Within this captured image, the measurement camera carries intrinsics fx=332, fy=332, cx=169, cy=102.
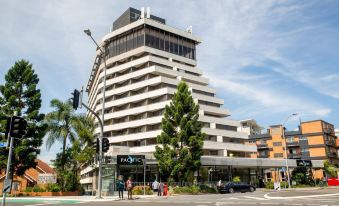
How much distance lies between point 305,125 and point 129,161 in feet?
224

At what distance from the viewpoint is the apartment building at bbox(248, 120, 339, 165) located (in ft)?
287

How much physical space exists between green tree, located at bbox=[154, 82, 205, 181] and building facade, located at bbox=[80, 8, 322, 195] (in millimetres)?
10678

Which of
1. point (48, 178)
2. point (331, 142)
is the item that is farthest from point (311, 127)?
point (48, 178)

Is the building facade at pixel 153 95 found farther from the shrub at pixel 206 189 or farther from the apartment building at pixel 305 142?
the apartment building at pixel 305 142

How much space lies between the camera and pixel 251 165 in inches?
1957

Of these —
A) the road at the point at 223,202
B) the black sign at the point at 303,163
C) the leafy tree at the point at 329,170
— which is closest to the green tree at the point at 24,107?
the road at the point at 223,202

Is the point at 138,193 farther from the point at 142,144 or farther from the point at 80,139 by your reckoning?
the point at 142,144

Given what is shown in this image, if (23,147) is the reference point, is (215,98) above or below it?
above

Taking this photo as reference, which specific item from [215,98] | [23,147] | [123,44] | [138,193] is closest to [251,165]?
[215,98]

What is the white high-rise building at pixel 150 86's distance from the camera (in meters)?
57.2

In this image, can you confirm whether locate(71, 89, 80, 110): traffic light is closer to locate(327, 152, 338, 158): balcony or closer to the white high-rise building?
the white high-rise building

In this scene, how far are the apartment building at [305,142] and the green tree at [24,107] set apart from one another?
206 ft

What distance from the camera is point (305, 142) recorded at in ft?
293

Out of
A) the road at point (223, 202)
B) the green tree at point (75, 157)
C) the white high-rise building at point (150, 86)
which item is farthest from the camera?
the white high-rise building at point (150, 86)
